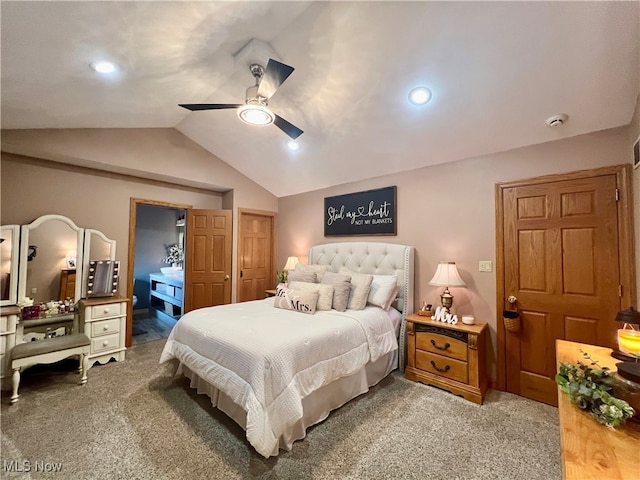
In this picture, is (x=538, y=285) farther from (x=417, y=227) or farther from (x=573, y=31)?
(x=573, y=31)

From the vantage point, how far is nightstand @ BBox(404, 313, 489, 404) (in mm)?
2469

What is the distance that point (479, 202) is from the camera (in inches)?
112

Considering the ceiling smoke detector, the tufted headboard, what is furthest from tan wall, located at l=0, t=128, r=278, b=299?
the ceiling smoke detector

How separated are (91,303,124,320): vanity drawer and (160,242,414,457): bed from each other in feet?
4.04

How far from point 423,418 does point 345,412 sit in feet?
2.12

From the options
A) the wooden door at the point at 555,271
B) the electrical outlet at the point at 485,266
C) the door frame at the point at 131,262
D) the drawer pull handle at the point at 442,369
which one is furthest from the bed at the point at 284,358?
the door frame at the point at 131,262

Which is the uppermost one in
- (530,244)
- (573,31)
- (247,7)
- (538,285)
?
(247,7)

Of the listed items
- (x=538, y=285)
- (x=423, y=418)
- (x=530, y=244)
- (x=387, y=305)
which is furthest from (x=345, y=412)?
(x=530, y=244)

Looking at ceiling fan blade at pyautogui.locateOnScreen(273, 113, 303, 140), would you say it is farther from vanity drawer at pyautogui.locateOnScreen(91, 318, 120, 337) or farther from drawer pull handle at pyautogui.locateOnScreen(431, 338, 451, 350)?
vanity drawer at pyautogui.locateOnScreen(91, 318, 120, 337)

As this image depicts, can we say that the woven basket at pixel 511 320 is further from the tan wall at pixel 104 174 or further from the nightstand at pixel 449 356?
the tan wall at pixel 104 174

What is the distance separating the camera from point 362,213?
3.82m

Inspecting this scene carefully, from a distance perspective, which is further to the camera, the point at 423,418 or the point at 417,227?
the point at 417,227

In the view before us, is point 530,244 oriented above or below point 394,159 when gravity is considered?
below

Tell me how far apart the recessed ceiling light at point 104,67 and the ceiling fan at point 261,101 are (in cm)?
60
